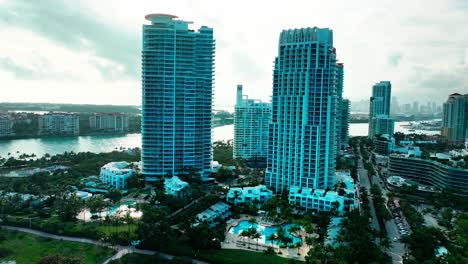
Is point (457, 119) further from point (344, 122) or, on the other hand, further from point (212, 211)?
point (212, 211)

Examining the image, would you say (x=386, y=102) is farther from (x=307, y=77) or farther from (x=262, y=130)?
(x=307, y=77)

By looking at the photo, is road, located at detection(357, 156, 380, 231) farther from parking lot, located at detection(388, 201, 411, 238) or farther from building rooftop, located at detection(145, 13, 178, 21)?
building rooftop, located at detection(145, 13, 178, 21)

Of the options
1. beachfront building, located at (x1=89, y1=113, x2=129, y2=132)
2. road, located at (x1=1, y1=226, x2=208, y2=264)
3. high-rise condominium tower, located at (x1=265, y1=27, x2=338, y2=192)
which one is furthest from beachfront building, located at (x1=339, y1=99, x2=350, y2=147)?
beachfront building, located at (x1=89, y1=113, x2=129, y2=132)

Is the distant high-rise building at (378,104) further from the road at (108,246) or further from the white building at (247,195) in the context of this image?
the road at (108,246)

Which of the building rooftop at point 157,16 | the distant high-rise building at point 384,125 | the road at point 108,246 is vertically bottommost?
the road at point 108,246

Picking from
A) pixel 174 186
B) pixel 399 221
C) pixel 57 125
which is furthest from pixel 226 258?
pixel 57 125

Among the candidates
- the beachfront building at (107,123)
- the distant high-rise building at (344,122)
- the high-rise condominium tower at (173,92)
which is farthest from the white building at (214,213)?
the beachfront building at (107,123)

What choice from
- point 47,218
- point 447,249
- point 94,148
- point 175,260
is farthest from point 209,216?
point 94,148
